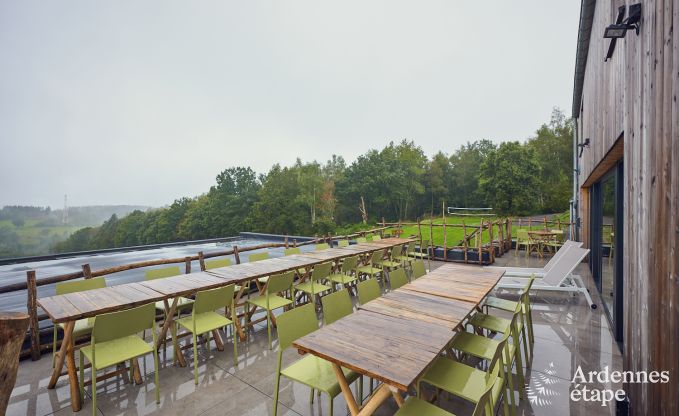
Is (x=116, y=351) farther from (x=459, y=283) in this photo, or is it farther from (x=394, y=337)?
(x=459, y=283)

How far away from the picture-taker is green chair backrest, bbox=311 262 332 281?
4606mm

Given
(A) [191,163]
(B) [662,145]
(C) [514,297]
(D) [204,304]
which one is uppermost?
(A) [191,163]

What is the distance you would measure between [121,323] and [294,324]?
1457 mm

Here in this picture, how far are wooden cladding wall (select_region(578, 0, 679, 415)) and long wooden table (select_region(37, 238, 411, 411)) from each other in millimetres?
3670

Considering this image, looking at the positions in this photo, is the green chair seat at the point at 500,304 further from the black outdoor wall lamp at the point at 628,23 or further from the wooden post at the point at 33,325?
the wooden post at the point at 33,325

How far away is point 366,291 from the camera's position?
131 inches

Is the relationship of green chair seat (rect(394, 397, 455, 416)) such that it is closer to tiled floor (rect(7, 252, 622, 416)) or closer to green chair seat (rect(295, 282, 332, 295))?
tiled floor (rect(7, 252, 622, 416))

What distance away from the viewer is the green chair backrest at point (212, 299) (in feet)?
10.4

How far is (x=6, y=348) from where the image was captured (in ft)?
3.33

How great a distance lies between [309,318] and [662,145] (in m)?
2.62

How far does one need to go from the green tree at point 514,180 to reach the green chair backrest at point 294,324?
29102mm

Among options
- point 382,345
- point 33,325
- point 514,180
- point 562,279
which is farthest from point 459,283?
point 514,180

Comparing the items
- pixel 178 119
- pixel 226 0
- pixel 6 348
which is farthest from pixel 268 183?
pixel 6 348

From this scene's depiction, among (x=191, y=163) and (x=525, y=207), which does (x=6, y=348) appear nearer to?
(x=525, y=207)
